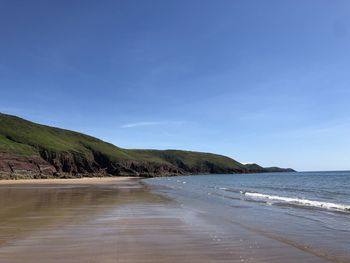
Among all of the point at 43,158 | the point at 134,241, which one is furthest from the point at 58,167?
the point at 134,241

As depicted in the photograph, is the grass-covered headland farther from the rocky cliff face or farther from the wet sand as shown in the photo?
the wet sand

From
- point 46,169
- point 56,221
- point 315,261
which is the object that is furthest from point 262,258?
point 46,169

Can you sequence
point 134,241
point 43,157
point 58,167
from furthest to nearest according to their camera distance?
point 58,167 < point 43,157 < point 134,241

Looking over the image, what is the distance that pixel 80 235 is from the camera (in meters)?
14.7

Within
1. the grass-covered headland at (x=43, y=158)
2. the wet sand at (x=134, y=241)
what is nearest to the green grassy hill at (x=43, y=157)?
the grass-covered headland at (x=43, y=158)

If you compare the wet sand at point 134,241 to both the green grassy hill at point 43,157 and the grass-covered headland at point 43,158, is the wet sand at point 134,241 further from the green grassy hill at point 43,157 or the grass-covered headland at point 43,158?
the green grassy hill at point 43,157

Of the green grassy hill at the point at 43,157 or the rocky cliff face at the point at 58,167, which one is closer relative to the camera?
the rocky cliff face at the point at 58,167

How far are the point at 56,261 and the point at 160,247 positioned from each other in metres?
3.25

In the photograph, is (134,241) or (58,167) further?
(58,167)

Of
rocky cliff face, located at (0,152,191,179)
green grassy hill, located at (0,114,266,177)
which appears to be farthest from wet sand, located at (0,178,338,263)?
green grassy hill, located at (0,114,266,177)

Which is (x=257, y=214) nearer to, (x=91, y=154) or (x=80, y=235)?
(x=80, y=235)

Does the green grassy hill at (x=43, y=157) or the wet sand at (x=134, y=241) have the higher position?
the green grassy hill at (x=43, y=157)

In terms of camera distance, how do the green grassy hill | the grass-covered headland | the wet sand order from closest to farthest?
the wet sand → the grass-covered headland → the green grassy hill

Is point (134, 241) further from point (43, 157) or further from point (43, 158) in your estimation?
point (43, 157)
